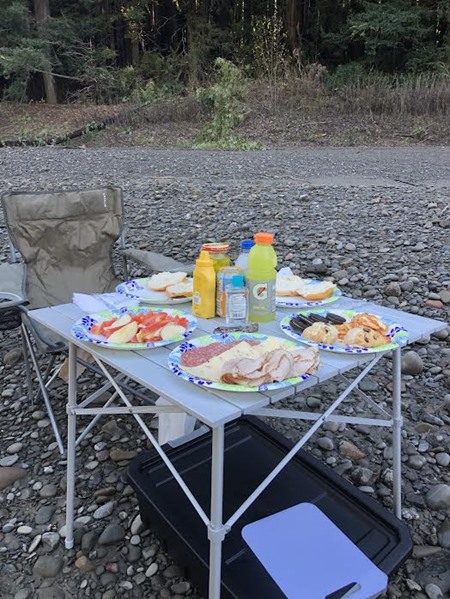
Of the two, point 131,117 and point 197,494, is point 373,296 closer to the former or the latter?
point 197,494

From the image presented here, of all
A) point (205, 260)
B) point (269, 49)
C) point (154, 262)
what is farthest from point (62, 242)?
point (269, 49)

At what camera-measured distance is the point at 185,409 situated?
1198 millimetres

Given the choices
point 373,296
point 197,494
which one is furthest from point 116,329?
point 373,296

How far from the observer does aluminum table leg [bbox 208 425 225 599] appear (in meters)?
1.19

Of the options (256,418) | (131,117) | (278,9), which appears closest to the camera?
(256,418)

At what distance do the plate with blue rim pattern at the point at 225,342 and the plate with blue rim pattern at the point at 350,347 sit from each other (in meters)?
0.07

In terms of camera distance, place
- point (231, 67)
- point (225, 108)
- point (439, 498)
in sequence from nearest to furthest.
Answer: point (439, 498)
point (225, 108)
point (231, 67)

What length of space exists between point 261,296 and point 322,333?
0.85 ft

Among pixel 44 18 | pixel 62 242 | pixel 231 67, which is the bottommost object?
pixel 62 242

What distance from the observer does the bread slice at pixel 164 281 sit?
200cm

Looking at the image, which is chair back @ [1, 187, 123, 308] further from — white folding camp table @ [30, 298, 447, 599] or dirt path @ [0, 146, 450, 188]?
dirt path @ [0, 146, 450, 188]

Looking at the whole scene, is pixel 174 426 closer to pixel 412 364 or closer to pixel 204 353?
pixel 204 353

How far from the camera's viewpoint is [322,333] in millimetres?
1523

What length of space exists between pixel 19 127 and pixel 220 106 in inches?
239
